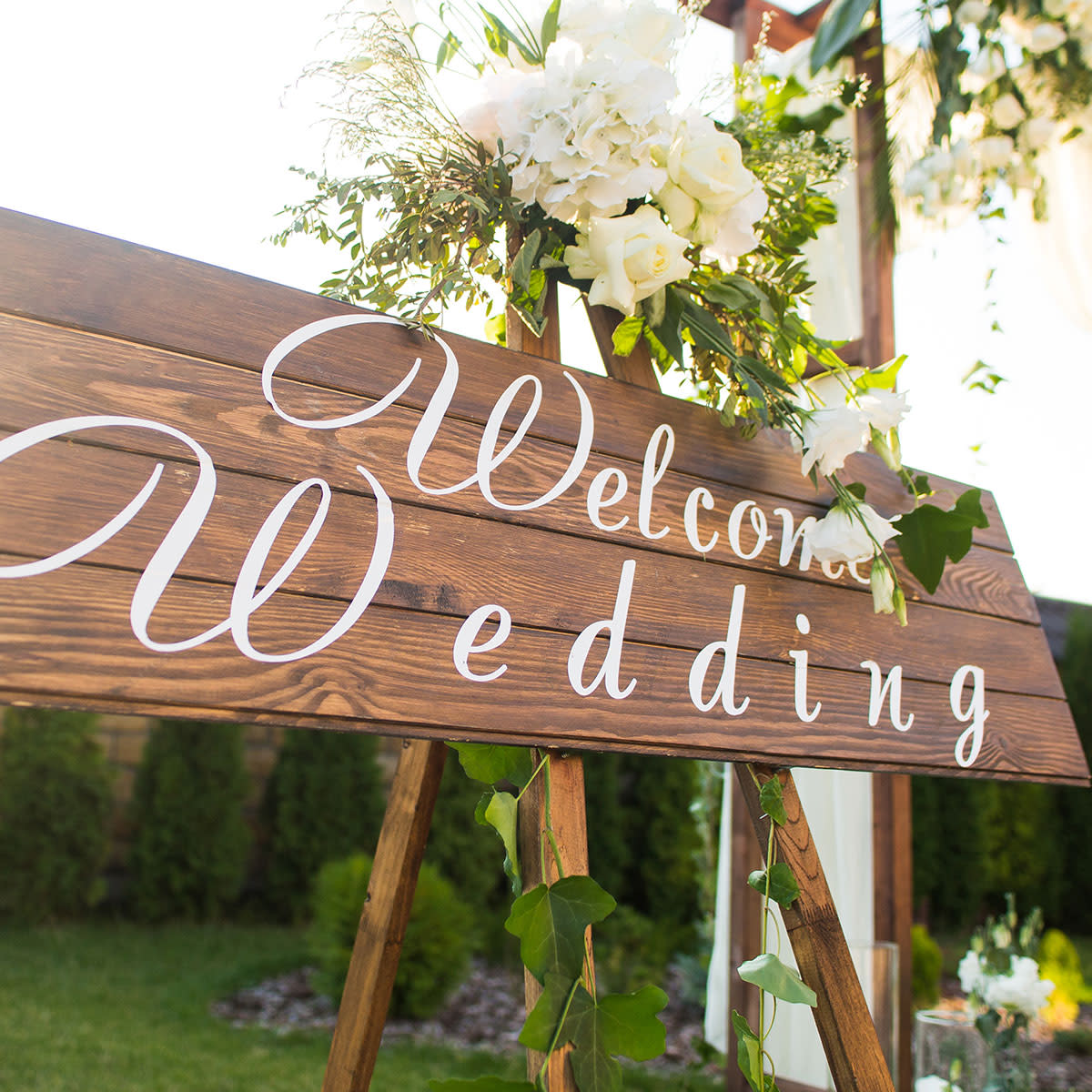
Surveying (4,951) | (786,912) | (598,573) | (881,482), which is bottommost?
(4,951)

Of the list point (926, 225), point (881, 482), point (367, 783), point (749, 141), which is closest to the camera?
point (749, 141)

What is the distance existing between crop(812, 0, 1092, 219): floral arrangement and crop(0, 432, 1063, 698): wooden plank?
1.35 metres

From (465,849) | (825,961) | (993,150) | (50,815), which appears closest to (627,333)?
(825,961)

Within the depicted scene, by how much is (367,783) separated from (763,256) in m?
3.34

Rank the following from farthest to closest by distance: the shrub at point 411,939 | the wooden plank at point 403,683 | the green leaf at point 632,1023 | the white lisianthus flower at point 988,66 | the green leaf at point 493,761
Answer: the shrub at point 411,939 < the white lisianthus flower at point 988,66 < the green leaf at point 493,761 < the green leaf at point 632,1023 < the wooden plank at point 403,683

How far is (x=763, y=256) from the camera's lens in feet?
3.93

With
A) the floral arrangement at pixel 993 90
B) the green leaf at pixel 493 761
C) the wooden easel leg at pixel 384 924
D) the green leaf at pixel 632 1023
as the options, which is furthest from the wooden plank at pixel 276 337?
the floral arrangement at pixel 993 90

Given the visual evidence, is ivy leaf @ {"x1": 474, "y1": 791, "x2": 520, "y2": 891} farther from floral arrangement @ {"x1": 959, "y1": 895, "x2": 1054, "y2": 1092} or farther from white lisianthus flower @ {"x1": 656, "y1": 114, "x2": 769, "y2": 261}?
floral arrangement @ {"x1": 959, "y1": 895, "x2": 1054, "y2": 1092}

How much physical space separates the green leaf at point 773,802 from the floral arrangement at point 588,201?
0.85 ft

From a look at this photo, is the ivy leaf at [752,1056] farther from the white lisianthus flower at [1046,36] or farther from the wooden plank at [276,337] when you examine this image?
the white lisianthus flower at [1046,36]

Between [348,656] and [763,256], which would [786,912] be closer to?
[348,656]

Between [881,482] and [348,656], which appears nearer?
[348,656]

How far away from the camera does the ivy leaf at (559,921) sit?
2.58 feet

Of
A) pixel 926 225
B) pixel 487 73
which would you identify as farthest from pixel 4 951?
pixel 926 225
